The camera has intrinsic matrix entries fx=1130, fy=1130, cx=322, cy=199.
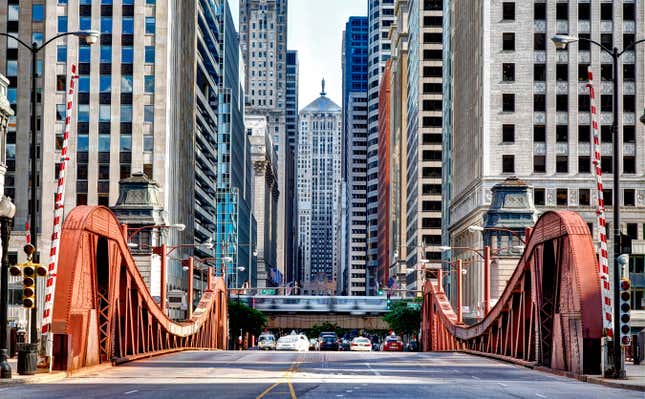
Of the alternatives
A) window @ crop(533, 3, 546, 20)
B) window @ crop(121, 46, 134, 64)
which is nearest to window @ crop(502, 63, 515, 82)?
window @ crop(533, 3, 546, 20)

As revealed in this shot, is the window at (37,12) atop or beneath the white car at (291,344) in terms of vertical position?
atop

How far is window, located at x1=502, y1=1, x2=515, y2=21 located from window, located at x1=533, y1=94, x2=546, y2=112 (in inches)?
292

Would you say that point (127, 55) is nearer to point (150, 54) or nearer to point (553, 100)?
point (150, 54)

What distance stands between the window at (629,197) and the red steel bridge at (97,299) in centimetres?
5830

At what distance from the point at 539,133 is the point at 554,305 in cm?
6299

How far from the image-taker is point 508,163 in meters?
100

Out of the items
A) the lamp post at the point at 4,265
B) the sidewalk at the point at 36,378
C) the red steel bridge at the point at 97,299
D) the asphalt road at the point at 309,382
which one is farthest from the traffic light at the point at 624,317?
the lamp post at the point at 4,265

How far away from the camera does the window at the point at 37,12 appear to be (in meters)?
108

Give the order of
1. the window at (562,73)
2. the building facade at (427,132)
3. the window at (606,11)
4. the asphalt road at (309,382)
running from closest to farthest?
the asphalt road at (309,382) < the window at (606,11) < the window at (562,73) < the building facade at (427,132)

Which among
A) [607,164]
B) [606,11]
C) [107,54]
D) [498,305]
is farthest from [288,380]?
[107,54]

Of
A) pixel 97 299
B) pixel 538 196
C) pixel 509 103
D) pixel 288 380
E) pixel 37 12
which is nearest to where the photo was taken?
pixel 288 380

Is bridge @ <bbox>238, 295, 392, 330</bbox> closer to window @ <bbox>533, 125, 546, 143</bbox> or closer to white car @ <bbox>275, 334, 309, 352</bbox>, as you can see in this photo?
window @ <bbox>533, 125, 546, 143</bbox>

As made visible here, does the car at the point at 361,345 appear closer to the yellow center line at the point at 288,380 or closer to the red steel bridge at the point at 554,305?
the red steel bridge at the point at 554,305

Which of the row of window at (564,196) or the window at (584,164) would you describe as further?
the window at (584,164)
